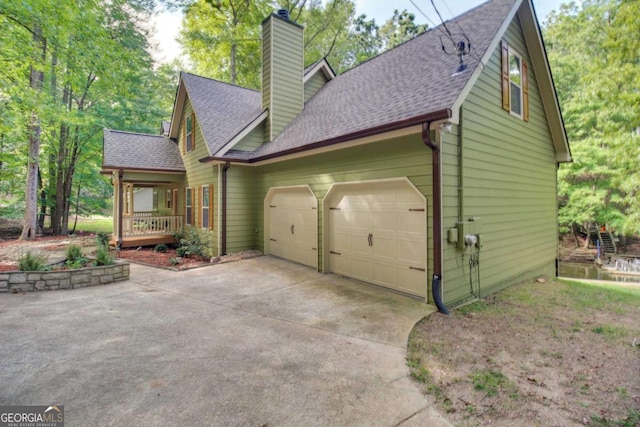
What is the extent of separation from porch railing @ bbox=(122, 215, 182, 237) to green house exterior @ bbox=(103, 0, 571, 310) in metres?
0.40

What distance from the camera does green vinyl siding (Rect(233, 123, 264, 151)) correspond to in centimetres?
939

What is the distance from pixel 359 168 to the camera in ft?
20.1

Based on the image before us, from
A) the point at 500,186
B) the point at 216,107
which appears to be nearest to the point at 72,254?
the point at 216,107

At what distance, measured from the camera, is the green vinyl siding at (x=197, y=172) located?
938 cm

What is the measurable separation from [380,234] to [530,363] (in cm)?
309

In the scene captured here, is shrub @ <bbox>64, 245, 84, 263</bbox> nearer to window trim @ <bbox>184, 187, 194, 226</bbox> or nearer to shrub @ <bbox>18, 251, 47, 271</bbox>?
shrub @ <bbox>18, 251, 47, 271</bbox>

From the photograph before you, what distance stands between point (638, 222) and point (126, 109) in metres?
26.2

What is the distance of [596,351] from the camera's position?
3.65 metres

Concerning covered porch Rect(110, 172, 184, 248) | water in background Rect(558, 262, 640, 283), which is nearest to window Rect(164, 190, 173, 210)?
covered porch Rect(110, 172, 184, 248)

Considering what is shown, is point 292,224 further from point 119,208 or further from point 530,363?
point 119,208

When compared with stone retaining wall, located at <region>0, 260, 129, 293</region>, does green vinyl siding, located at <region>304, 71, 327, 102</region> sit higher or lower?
higher

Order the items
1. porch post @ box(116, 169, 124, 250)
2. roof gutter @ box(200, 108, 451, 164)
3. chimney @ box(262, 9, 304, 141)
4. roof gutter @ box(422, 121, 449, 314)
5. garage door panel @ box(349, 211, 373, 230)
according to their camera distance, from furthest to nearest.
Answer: porch post @ box(116, 169, 124, 250), chimney @ box(262, 9, 304, 141), garage door panel @ box(349, 211, 373, 230), roof gutter @ box(422, 121, 449, 314), roof gutter @ box(200, 108, 451, 164)

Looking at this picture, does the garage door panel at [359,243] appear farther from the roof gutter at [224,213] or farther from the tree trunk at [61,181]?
the tree trunk at [61,181]

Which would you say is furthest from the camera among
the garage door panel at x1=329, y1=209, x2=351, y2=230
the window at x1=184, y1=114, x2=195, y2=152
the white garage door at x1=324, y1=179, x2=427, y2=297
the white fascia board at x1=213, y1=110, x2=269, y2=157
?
the window at x1=184, y1=114, x2=195, y2=152
